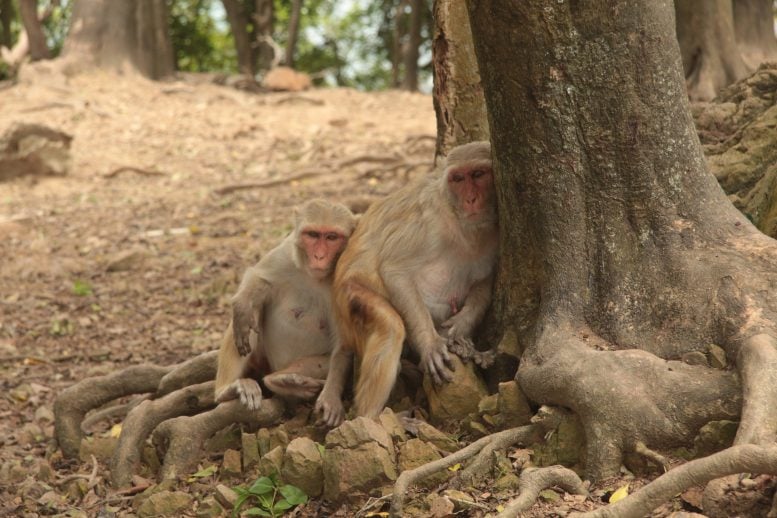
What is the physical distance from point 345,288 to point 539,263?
3.58 ft

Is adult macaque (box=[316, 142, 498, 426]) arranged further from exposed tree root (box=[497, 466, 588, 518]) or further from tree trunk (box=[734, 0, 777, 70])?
tree trunk (box=[734, 0, 777, 70])

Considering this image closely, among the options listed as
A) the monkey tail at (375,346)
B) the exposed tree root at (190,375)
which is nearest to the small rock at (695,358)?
the monkey tail at (375,346)

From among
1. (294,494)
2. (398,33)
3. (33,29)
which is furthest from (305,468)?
(398,33)

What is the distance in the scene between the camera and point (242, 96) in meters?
16.2

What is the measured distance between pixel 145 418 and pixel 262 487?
1.32 metres

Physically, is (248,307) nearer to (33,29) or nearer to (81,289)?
(81,289)

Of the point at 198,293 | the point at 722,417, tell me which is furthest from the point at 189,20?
the point at 722,417

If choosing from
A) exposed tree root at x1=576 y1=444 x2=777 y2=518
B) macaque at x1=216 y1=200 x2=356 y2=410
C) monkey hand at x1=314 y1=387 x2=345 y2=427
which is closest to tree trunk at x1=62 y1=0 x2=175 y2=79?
macaque at x1=216 y1=200 x2=356 y2=410

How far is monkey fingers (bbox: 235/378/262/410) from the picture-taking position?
4926 mm

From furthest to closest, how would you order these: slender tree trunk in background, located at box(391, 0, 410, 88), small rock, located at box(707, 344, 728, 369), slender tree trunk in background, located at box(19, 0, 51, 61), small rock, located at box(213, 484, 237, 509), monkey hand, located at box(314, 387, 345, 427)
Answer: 1. slender tree trunk in background, located at box(391, 0, 410, 88)
2. slender tree trunk in background, located at box(19, 0, 51, 61)
3. monkey hand, located at box(314, 387, 345, 427)
4. small rock, located at box(213, 484, 237, 509)
5. small rock, located at box(707, 344, 728, 369)

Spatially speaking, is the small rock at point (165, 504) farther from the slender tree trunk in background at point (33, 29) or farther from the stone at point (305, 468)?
the slender tree trunk in background at point (33, 29)

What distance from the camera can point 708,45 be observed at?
285 inches

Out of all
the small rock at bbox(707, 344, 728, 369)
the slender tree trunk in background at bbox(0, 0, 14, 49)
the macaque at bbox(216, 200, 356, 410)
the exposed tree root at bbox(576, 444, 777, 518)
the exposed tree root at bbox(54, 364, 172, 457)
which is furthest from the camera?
the slender tree trunk in background at bbox(0, 0, 14, 49)

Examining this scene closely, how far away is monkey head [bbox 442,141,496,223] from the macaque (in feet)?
2.62
